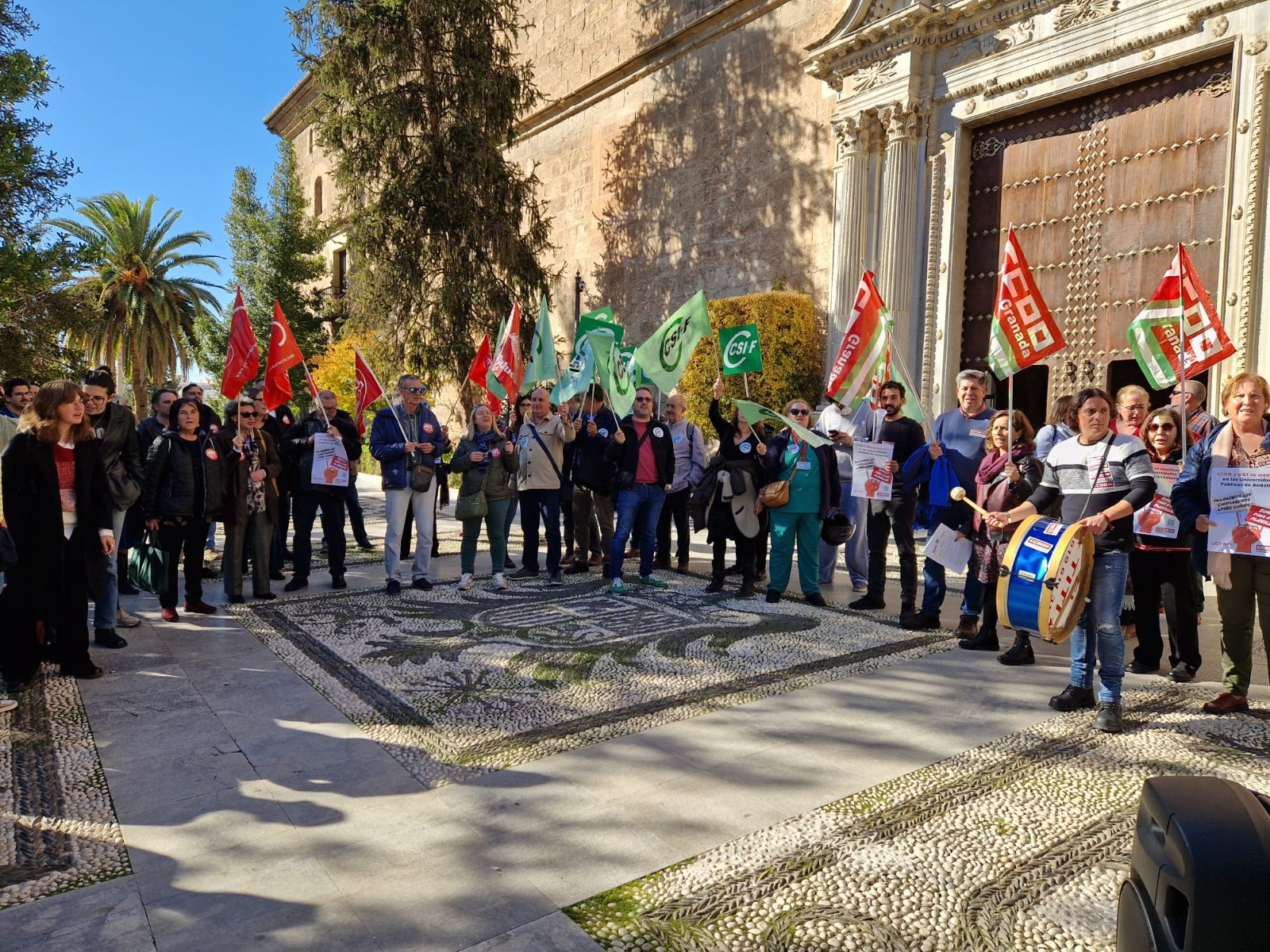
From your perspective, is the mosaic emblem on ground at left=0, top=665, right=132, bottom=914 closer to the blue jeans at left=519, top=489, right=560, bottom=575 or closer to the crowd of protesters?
the crowd of protesters

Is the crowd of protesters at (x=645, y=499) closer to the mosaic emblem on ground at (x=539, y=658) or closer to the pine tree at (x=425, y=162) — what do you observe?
the mosaic emblem on ground at (x=539, y=658)

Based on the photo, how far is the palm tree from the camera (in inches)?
1214

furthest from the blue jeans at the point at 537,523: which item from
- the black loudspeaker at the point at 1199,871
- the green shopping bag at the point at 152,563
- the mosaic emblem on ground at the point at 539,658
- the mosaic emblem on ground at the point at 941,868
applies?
the black loudspeaker at the point at 1199,871

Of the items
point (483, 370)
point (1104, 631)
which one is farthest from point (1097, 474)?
point (483, 370)

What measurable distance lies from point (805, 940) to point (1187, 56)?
35.8 feet

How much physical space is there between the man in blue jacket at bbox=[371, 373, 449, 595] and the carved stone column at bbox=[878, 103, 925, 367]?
743 cm

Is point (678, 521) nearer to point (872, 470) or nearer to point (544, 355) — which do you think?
point (544, 355)

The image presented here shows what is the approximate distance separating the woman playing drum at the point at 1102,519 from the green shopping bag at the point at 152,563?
21.2ft

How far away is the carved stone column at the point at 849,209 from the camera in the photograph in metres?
13.2

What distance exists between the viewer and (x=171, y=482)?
6.82 m

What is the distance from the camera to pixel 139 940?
2.68 m

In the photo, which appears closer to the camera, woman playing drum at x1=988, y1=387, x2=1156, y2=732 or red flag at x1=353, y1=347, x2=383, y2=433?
woman playing drum at x1=988, y1=387, x2=1156, y2=732

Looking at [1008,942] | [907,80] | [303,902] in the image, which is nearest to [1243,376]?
[1008,942]

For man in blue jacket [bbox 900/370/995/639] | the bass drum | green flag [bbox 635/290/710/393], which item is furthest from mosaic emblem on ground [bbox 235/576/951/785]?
green flag [bbox 635/290/710/393]
